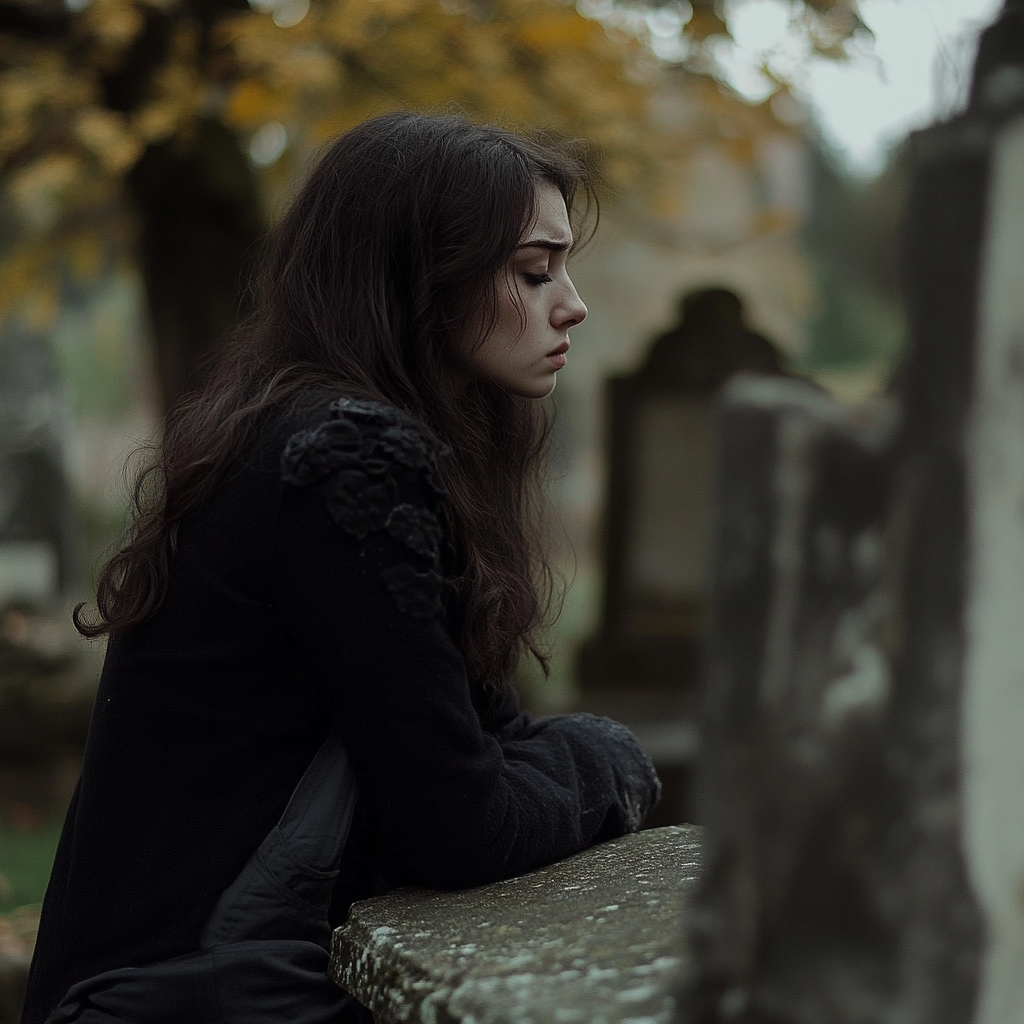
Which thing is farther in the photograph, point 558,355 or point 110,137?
point 110,137

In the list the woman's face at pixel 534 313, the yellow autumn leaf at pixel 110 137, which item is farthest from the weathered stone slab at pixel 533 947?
the yellow autumn leaf at pixel 110 137

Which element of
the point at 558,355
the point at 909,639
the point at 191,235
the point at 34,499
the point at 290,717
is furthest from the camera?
the point at 34,499

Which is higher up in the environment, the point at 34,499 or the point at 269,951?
the point at 269,951

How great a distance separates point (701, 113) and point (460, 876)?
629cm

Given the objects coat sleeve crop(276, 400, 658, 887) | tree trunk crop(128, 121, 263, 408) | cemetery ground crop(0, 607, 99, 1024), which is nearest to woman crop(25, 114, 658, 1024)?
coat sleeve crop(276, 400, 658, 887)

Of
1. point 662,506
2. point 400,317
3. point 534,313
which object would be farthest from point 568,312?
point 662,506

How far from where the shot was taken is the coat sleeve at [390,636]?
149cm

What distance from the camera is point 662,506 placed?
757 cm

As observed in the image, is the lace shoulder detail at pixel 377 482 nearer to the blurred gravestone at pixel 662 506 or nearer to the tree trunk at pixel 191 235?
the tree trunk at pixel 191 235

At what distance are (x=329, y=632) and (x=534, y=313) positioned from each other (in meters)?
0.61

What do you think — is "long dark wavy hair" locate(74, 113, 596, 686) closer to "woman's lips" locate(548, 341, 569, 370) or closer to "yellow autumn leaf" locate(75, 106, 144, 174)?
"woman's lips" locate(548, 341, 569, 370)

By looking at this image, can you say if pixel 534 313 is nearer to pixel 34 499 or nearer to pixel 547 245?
pixel 547 245

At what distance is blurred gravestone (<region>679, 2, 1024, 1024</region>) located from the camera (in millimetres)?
979

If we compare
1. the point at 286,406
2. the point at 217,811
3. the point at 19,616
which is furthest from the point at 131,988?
the point at 19,616
